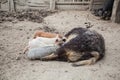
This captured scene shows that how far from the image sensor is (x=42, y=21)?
7613 mm

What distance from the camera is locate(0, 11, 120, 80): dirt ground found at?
14.1ft

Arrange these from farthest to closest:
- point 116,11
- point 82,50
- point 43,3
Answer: point 43,3 < point 116,11 < point 82,50

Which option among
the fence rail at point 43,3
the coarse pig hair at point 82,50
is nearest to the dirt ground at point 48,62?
the coarse pig hair at point 82,50

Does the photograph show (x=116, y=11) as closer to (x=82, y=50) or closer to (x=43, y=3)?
(x=43, y=3)

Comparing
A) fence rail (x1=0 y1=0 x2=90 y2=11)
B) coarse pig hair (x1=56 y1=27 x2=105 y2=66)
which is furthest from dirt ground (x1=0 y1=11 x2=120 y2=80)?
fence rail (x1=0 y1=0 x2=90 y2=11)

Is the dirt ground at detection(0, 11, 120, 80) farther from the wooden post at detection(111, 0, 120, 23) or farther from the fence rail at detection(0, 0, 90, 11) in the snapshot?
the fence rail at detection(0, 0, 90, 11)

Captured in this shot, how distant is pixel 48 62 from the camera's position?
4.81 m

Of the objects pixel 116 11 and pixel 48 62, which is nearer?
pixel 48 62

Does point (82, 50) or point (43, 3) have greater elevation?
point (43, 3)

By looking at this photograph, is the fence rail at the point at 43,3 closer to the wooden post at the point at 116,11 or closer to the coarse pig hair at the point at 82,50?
the wooden post at the point at 116,11

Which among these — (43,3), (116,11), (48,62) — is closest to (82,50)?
(48,62)

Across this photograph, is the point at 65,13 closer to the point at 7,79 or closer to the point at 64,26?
the point at 64,26

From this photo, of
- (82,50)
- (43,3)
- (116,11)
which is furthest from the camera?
(43,3)

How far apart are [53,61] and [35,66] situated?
1.29 feet
